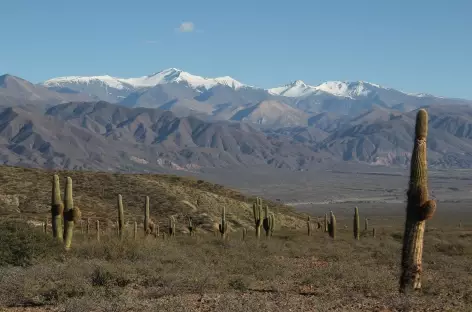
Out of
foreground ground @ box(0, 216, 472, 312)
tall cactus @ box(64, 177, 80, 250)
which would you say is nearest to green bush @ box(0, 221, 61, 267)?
foreground ground @ box(0, 216, 472, 312)

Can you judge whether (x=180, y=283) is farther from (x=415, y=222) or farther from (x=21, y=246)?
(x=21, y=246)

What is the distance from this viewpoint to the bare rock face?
50034 mm

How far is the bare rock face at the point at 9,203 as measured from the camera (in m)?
50.0

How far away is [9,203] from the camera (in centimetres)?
5256

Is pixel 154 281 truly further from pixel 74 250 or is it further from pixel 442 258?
pixel 442 258

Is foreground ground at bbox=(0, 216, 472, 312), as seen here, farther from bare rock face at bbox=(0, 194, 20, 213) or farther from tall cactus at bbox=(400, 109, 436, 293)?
bare rock face at bbox=(0, 194, 20, 213)

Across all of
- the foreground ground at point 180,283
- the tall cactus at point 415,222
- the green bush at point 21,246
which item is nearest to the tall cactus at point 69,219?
the foreground ground at point 180,283

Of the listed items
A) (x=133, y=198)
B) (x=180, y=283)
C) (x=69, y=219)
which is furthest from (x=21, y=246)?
(x=133, y=198)

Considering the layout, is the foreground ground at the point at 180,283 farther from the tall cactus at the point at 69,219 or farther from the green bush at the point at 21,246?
the tall cactus at the point at 69,219

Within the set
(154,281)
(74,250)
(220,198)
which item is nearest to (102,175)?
(220,198)

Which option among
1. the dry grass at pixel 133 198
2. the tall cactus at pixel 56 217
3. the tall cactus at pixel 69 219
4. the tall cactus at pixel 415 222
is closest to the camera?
the tall cactus at pixel 415 222

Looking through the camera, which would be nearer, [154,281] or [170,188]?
[154,281]

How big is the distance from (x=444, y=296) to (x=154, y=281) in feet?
23.5

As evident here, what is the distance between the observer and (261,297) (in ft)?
→ 49.0
